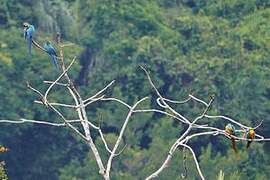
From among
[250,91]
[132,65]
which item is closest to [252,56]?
[250,91]

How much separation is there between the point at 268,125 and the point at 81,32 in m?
5.70

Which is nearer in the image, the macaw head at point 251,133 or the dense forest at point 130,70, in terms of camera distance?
the macaw head at point 251,133

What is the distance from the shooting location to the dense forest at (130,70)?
30750 millimetres

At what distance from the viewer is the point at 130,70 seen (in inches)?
1254

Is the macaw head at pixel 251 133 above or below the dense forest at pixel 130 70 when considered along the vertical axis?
above

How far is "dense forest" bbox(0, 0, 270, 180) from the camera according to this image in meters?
30.8

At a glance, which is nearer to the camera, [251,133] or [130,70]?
[251,133]

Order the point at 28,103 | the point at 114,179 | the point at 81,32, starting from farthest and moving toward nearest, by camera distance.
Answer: the point at 81,32
the point at 28,103
the point at 114,179

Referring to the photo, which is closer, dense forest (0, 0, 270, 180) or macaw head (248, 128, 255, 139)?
macaw head (248, 128, 255, 139)

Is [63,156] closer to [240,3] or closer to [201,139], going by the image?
[201,139]

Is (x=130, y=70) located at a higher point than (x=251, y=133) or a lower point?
lower

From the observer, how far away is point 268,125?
31.2 m

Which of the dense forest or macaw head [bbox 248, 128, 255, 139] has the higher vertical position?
macaw head [bbox 248, 128, 255, 139]

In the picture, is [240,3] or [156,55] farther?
[240,3]
